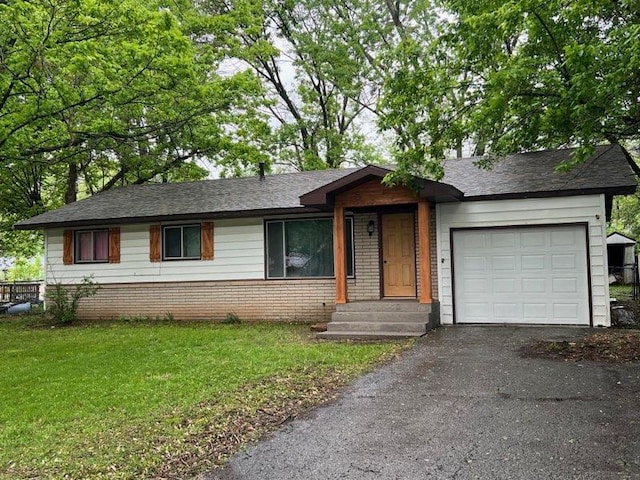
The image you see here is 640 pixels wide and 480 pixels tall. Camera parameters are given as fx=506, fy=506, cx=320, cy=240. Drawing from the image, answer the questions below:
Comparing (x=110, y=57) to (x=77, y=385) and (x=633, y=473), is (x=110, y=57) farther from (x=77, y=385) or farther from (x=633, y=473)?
(x=633, y=473)

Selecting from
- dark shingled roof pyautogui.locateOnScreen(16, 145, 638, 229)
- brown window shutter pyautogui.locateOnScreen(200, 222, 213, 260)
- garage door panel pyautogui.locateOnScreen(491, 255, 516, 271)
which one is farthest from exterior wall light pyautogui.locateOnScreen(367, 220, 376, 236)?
brown window shutter pyautogui.locateOnScreen(200, 222, 213, 260)

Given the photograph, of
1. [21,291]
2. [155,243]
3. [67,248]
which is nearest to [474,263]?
[155,243]

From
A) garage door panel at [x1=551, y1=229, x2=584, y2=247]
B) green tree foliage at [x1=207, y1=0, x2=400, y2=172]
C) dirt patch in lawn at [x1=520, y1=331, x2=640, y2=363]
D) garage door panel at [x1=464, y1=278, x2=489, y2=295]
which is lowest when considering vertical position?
dirt patch in lawn at [x1=520, y1=331, x2=640, y2=363]

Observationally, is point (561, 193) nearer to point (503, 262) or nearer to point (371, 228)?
point (503, 262)

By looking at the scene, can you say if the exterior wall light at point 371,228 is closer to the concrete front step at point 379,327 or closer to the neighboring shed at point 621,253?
the concrete front step at point 379,327

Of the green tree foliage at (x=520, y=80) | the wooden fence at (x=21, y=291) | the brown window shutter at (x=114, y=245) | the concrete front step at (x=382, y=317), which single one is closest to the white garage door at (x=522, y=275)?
the concrete front step at (x=382, y=317)

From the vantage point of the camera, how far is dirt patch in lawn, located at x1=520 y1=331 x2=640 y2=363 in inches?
262

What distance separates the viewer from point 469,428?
4191mm

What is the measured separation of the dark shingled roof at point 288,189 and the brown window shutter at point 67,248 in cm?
41

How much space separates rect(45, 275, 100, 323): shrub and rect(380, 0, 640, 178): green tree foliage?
8.85 m

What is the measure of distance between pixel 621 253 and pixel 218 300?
64.1ft

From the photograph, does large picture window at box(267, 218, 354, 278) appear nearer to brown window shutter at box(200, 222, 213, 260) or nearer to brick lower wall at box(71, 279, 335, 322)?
brick lower wall at box(71, 279, 335, 322)

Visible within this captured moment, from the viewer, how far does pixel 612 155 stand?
10.8 m

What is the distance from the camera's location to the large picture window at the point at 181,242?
1266 centimetres
